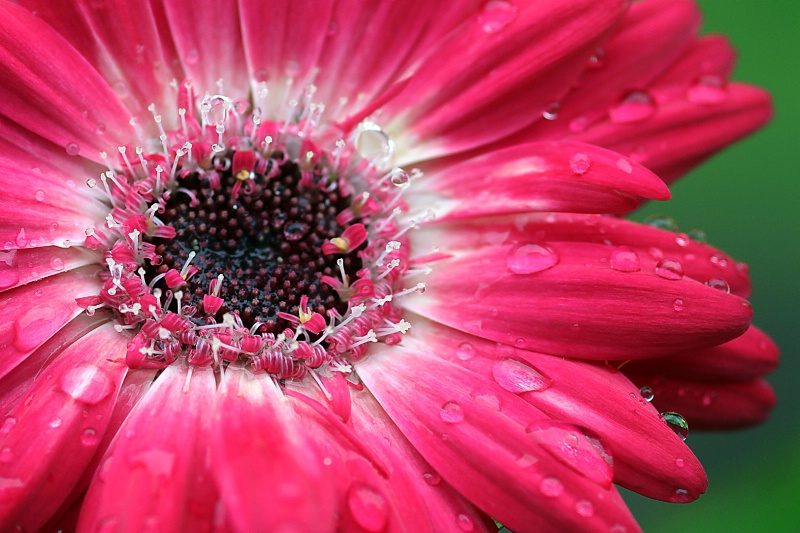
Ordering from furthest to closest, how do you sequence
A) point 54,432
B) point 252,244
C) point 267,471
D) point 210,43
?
point 252,244, point 210,43, point 54,432, point 267,471

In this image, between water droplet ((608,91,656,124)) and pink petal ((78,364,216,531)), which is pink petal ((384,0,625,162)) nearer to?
water droplet ((608,91,656,124))

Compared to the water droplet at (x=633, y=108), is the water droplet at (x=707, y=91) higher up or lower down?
higher up

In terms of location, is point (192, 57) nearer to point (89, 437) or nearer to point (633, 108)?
point (89, 437)

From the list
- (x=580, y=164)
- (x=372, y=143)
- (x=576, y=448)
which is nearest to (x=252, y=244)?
(x=372, y=143)

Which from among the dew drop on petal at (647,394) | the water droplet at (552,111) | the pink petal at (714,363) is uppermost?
the water droplet at (552,111)

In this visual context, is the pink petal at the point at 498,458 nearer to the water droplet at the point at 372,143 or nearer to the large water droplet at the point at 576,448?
the large water droplet at the point at 576,448

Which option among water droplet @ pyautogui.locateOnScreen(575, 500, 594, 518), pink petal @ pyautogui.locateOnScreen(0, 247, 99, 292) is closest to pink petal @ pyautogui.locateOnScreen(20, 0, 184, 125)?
pink petal @ pyautogui.locateOnScreen(0, 247, 99, 292)

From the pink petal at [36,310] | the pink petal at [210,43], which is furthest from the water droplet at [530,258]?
the pink petal at [36,310]

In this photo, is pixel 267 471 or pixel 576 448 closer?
pixel 267 471

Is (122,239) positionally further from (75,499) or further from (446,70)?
(446,70)
